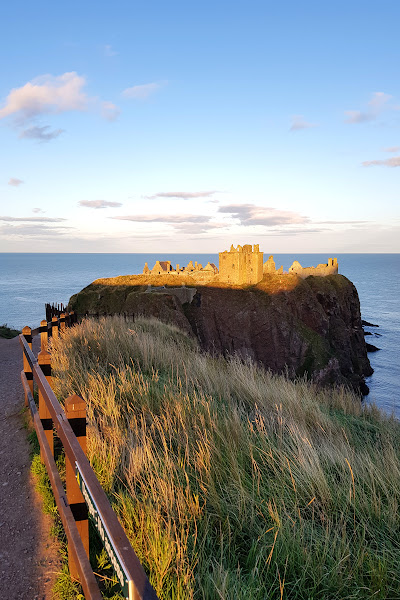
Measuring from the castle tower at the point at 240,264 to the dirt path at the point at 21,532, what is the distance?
2238 inches

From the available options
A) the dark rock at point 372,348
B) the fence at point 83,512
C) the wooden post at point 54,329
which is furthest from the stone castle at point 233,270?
the fence at point 83,512

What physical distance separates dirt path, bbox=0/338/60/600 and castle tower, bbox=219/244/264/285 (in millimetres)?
56840

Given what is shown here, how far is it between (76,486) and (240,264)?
60.5 metres

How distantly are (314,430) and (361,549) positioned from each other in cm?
258

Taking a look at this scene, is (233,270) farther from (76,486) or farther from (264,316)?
(76,486)

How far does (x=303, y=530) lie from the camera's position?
319 centimetres

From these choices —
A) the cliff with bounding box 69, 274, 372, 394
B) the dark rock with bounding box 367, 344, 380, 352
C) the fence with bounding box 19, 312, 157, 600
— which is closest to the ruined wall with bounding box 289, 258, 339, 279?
the cliff with bounding box 69, 274, 372, 394

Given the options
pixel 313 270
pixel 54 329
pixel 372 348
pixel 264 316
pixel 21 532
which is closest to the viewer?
pixel 21 532

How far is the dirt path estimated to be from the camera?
131 inches

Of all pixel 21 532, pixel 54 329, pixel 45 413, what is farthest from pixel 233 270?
pixel 21 532

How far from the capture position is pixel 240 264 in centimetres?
6266

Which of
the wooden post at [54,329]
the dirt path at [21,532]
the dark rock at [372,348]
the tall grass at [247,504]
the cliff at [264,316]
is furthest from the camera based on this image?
the dark rock at [372,348]

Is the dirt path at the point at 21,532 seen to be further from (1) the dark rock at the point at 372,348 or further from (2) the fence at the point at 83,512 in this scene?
(1) the dark rock at the point at 372,348

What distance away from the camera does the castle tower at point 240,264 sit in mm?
62531
